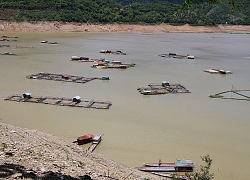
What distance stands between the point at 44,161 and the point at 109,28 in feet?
214

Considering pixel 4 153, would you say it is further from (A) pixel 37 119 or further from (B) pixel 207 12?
(B) pixel 207 12

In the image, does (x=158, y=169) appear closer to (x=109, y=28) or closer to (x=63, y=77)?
(x=63, y=77)

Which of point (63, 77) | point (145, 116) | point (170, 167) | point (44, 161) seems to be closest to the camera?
point (44, 161)

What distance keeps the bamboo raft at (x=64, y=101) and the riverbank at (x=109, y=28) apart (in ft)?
148

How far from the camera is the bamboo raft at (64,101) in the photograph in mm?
16312

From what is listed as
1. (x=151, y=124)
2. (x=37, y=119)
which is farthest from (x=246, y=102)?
(x=37, y=119)

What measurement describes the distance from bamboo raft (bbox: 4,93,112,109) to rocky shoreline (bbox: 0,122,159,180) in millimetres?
5830

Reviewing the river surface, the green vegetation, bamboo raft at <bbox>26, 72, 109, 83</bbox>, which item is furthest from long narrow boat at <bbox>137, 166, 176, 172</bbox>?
the green vegetation

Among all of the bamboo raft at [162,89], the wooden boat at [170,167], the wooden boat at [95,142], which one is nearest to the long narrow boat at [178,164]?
the wooden boat at [170,167]

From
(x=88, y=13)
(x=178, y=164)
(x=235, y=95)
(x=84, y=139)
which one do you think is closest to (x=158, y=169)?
(x=178, y=164)

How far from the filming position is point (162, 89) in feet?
67.4

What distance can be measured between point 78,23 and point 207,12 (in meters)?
69.2

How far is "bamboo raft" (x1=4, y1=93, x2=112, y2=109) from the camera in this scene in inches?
642

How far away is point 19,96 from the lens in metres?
17.5
